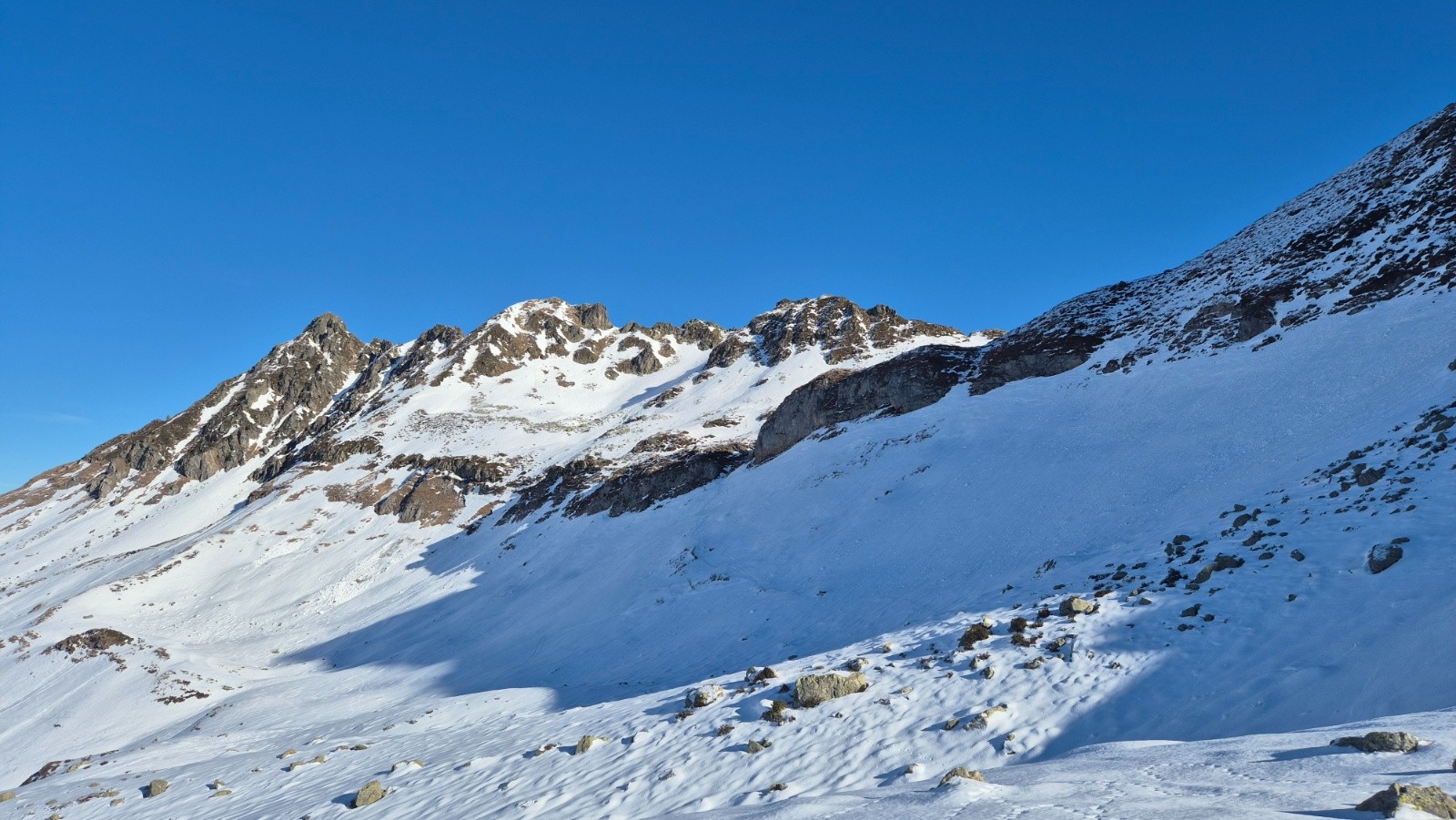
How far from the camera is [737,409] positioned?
7900cm

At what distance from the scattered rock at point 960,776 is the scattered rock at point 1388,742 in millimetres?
3729

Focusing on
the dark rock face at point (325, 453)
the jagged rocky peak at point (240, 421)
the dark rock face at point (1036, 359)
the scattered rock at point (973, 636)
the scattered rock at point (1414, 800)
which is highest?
the jagged rocky peak at point (240, 421)

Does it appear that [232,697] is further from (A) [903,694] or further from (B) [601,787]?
(A) [903,694]

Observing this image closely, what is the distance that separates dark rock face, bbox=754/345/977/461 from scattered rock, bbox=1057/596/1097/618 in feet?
94.6

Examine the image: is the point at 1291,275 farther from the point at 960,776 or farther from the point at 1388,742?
the point at 960,776

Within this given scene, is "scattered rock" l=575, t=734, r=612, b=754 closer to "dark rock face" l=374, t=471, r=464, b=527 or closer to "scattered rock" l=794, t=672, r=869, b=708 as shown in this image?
"scattered rock" l=794, t=672, r=869, b=708

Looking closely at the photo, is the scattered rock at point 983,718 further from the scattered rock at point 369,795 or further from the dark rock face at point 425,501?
the dark rock face at point 425,501

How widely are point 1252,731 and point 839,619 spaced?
46.4ft

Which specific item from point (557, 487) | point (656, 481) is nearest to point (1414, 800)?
point (656, 481)

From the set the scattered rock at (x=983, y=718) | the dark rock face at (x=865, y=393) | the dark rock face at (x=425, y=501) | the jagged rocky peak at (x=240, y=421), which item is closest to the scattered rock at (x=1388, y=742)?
the scattered rock at (x=983, y=718)

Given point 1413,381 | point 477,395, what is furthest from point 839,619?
point 477,395

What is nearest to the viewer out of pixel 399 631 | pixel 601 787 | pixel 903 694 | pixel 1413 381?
pixel 601 787

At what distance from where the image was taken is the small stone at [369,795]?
12.8 m

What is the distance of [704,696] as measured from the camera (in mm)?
13836
